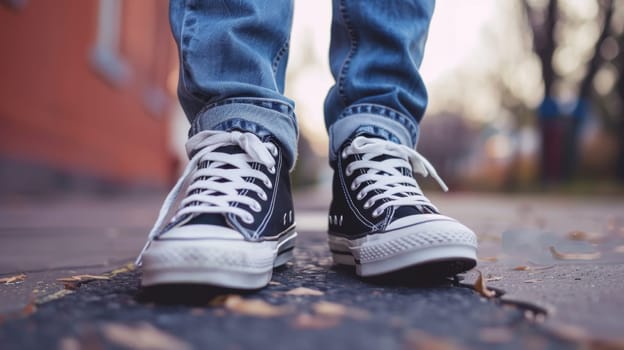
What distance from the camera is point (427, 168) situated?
1250 millimetres

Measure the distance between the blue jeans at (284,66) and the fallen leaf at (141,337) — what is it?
0.52m

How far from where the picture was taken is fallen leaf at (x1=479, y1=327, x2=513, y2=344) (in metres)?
0.66

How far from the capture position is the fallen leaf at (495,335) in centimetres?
66

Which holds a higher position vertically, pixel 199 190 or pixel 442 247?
pixel 199 190

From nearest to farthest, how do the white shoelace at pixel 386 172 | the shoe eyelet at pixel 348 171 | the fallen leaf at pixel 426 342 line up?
the fallen leaf at pixel 426 342
the white shoelace at pixel 386 172
the shoe eyelet at pixel 348 171

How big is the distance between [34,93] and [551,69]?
9946 mm

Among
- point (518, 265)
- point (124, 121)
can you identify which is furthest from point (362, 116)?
point (124, 121)

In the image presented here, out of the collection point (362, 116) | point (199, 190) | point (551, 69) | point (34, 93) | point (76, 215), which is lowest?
point (76, 215)

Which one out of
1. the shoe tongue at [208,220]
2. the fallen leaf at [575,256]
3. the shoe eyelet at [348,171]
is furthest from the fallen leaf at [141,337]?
the fallen leaf at [575,256]

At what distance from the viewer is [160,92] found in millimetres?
8484

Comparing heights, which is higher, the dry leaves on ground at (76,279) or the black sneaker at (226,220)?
the black sneaker at (226,220)

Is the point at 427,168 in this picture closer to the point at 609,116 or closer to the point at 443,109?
the point at 609,116

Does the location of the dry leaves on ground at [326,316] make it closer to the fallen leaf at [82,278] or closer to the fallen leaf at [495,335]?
the fallen leaf at [495,335]

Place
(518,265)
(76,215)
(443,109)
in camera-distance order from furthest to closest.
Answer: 1. (443,109)
2. (76,215)
3. (518,265)
